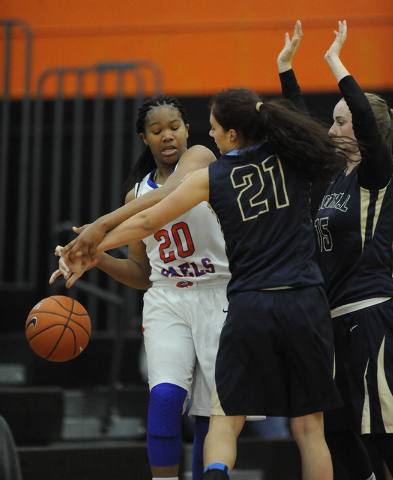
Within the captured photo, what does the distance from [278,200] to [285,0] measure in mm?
5480

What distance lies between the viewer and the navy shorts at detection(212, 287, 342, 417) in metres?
2.99

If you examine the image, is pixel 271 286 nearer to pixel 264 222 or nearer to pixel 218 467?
pixel 264 222

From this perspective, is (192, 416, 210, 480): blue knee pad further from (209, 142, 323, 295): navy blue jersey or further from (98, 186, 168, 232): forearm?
(98, 186, 168, 232): forearm

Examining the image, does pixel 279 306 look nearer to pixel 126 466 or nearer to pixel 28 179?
pixel 126 466

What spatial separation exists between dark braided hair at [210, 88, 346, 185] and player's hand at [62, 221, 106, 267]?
73 centimetres

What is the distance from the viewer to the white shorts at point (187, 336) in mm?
3541

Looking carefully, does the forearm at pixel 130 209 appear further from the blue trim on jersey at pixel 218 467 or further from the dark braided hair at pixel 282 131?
the blue trim on jersey at pixel 218 467

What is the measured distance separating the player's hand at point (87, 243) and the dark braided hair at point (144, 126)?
0.93 meters

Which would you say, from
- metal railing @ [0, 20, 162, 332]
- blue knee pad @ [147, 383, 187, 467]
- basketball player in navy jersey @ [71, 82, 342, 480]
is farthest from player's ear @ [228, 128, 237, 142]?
metal railing @ [0, 20, 162, 332]

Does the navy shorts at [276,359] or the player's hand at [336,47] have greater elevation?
the player's hand at [336,47]

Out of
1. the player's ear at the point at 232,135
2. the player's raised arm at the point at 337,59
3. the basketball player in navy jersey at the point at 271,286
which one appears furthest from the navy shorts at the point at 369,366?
the player's raised arm at the point at 337,59

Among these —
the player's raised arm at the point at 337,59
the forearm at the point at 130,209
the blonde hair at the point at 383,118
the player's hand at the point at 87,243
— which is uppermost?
the player's raised arm at the point at 337,59

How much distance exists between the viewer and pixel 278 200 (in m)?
3.06

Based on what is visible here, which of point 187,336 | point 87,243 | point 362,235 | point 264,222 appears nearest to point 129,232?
point 87,243
